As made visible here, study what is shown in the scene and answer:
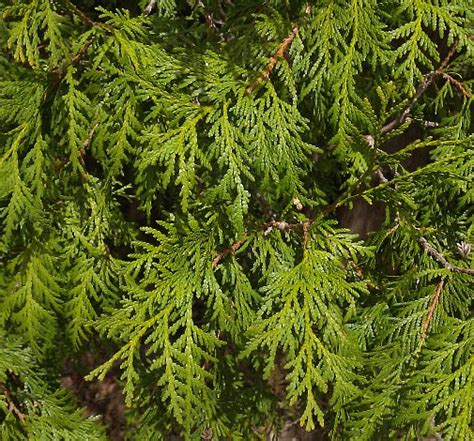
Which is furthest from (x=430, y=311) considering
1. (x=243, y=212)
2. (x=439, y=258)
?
(x=243, y=212)

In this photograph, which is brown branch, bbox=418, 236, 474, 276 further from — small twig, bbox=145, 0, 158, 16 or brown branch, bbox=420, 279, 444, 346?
small twig, bbox=145, 0, 158, 16

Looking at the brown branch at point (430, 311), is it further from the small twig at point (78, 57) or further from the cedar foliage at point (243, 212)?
the small twig at point (78, 57)

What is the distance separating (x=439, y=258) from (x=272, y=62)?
977 millimetres

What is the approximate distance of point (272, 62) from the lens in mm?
2223

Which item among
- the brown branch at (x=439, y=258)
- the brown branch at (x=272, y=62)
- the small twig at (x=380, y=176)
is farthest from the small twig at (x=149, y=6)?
the brown branch at (x=439, y=258)

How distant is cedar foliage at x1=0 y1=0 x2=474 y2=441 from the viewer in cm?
213

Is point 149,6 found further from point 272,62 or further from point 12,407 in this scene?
point 12,407

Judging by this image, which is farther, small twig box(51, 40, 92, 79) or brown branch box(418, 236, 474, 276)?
small twig box(51, 40, 92, 79)

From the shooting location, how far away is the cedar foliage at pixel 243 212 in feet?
7.00

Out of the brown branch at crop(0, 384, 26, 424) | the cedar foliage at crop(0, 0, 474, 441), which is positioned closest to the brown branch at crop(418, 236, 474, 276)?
the cedar foliage at crop(0, 0, 474, 441)

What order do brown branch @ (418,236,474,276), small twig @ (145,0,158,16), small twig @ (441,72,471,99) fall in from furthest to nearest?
1. small twig @ (145,0,158,16)
2. small twig @ (441,72,471,99)
3. brown branch @ (418,236,474,276)

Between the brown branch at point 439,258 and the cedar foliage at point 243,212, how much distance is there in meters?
0.02

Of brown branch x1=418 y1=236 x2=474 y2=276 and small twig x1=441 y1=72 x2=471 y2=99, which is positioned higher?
small twig x1=441 y1=72 x2=471 y2=99

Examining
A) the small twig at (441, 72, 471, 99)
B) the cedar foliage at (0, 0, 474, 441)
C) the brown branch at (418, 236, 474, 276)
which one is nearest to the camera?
the cedar foliage at (0, 0, 474, 441)
